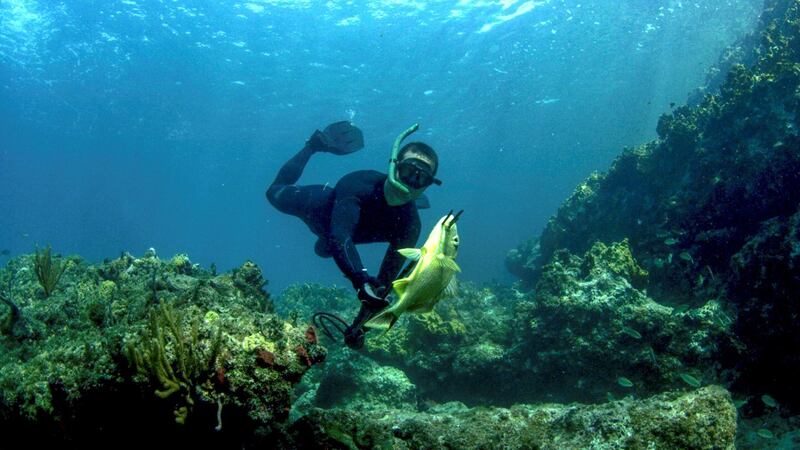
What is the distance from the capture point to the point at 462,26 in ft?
84.8

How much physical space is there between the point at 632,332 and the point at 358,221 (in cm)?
455

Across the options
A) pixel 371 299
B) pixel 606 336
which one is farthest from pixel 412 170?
pixel 606 336

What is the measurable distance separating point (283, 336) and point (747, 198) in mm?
9260

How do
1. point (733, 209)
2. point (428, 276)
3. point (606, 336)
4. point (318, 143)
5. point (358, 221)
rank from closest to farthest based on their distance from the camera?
1. point (428, 276)
2. point (358, 221)
3. point (606, 336)
4. point (733, 209)
5. point (318, 143)

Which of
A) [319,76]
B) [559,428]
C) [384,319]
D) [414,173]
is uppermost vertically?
[319,76]

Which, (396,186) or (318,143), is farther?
(318,143)

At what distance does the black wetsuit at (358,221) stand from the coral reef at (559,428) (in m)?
1.10

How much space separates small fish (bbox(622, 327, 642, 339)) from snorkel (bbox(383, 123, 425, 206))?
4112 mm

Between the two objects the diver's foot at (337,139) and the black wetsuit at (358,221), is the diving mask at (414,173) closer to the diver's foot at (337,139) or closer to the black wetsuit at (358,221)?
the black wetsuit at (358,221)

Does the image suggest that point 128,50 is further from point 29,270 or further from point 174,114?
point 29,270

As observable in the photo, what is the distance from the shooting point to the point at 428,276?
6.86ft

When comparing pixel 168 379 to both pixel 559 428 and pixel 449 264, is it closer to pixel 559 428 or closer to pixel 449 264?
pixel 449 264

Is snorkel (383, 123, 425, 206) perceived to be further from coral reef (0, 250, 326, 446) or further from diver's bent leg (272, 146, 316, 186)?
diver's bent leg (272, 146, 316, 186)

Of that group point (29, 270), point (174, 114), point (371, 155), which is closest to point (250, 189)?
point (371, 155)
